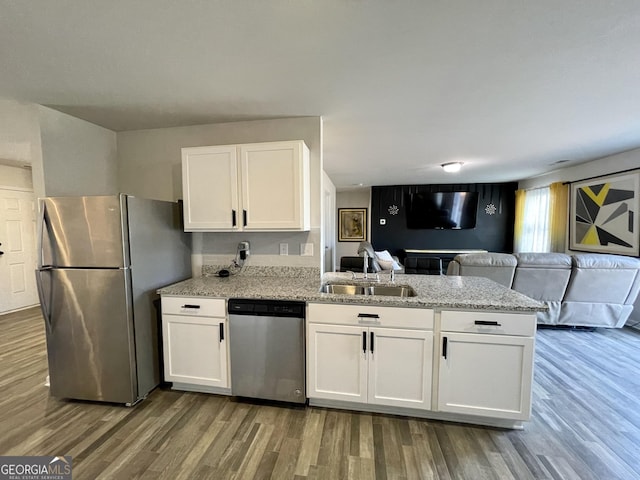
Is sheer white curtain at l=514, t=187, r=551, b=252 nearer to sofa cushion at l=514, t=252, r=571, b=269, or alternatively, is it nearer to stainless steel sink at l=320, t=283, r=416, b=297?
sofa cushion at l=514, t=252, r=571, b=269

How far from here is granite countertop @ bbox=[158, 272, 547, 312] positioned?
178 cm

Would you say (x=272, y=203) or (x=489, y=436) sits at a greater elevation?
(x=272, y=203)

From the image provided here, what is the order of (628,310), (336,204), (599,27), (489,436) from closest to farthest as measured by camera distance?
(599,27)
(489,436)
(628,310)
(336,204)

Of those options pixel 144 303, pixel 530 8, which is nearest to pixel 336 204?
pixel 144 303

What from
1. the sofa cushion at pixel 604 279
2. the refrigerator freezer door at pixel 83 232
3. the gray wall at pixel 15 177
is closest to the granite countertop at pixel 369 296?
the refrigerator freezer door at pixel 83 232

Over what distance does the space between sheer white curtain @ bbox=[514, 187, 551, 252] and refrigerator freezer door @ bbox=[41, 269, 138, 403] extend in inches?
255

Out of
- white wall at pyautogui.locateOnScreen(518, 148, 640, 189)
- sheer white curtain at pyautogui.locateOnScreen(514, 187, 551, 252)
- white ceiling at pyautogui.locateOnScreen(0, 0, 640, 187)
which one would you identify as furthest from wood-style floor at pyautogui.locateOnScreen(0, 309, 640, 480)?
sheer white curtain at pyautogui.locateOnScreen(514, 187, 551, 252)

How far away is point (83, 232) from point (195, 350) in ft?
3.91

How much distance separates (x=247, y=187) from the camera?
7.43ft

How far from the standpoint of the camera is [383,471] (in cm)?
153

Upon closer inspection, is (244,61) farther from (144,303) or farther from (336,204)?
(336,204)

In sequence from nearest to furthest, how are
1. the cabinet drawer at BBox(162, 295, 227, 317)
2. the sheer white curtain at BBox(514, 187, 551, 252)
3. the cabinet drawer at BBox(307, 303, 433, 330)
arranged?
the cabinet drawer at BBox(307, 303, 433, 330)
the cabinet drawer at BBox(162, 295, 227, 317)
the sheer white curtain at BBox(514, 187, 551, 252)

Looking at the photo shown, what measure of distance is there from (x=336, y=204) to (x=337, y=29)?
6200 mm

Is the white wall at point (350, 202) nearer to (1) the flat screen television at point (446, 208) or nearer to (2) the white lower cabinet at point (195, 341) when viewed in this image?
(1) the flat screen television at point (446, 208)
